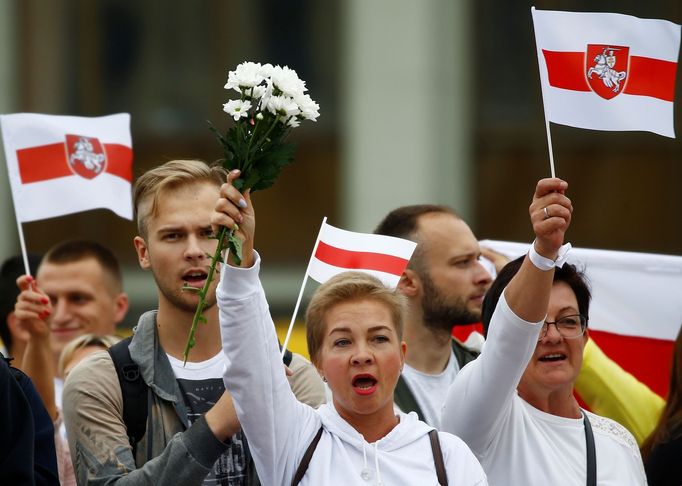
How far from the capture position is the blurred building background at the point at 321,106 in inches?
579

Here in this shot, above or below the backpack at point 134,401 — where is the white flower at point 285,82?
above

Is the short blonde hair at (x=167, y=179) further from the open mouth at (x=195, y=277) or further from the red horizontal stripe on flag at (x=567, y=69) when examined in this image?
the red horizontal stripe on flag at (x=567, y=69)

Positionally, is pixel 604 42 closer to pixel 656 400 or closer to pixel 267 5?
pixel 656 400

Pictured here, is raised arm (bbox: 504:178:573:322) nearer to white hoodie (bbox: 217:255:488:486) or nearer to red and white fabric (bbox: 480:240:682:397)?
white hoodie (bbox: 217:255:488:486)

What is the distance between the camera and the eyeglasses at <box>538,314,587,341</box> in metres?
4.78

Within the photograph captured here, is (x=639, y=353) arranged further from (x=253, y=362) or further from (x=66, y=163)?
(x=253, y=362)

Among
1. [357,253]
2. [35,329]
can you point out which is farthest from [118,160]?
[357,253]

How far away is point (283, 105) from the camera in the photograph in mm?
4066

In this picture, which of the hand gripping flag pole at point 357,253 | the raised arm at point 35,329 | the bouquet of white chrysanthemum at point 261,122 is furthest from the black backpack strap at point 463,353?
the bouquet of white chrysanthemum at point 261,122

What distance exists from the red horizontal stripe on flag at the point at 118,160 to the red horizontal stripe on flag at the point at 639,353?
218cm

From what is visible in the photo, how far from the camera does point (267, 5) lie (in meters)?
15.2

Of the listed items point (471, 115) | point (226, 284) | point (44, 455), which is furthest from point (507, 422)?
point (471, 115)

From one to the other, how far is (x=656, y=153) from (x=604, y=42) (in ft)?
33.7

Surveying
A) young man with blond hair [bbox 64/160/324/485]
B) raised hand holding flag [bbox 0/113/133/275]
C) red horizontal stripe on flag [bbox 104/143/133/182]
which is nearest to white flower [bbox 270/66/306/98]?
young man with blond hair [bbox 64/160/324/485]
